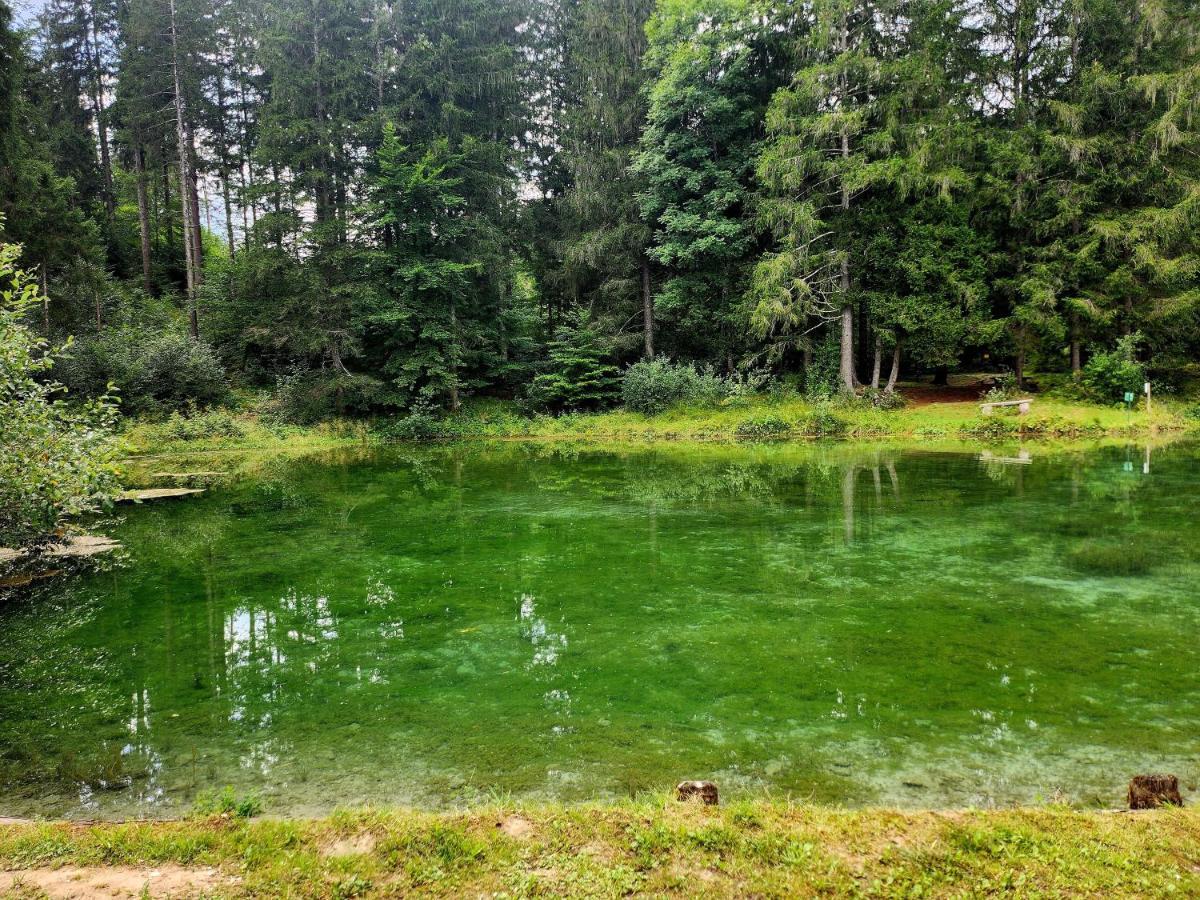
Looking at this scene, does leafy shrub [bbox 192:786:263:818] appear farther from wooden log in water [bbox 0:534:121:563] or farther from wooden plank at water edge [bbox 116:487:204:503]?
wooden plank at water edge [bbox 116:487:204:503]

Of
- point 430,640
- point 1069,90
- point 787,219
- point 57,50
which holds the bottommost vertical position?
point 430,640

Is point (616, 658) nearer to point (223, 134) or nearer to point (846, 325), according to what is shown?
point (846, 325)

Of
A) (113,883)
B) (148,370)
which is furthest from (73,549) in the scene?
(148,370)

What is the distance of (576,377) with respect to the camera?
25.1 meters

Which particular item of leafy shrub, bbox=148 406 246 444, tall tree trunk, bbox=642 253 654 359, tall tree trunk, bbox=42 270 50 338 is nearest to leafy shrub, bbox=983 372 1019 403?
tall tree trunk, bbox=642 253 654 359

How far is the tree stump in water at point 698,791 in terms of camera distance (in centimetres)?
283

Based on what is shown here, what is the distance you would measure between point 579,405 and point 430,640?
67.8 ft

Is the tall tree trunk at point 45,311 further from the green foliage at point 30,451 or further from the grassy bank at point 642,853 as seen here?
the grassy bank at point 642,853

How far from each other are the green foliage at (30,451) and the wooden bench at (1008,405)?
68.4 feet

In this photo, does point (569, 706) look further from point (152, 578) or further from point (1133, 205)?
point (1133, 205)

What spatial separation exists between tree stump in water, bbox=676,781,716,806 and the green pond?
46 cm

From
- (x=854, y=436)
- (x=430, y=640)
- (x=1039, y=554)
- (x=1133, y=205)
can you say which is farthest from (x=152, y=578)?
(x=1133, y=205)

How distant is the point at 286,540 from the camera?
895 centimetres

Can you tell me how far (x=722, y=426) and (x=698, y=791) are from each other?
19.4 meters
